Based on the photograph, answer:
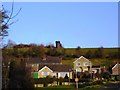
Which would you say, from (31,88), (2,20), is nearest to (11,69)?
(31,88)

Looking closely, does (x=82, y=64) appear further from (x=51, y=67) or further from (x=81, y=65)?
(x=51, y=67)

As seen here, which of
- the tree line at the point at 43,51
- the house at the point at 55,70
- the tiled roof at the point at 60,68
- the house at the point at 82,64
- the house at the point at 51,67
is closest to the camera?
the tree line at the point at 43,51

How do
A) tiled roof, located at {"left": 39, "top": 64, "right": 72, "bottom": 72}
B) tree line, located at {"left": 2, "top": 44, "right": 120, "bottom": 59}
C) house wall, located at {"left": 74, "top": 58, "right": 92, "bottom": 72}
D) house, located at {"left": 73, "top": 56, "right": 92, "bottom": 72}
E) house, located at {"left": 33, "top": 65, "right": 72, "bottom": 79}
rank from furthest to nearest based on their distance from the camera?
house wall, located at {"left": 74, "top": 58, "right": 92, "bottom": 72} → house, located at {"left": 73, "top": 56, "right": 92, "bottom": 72} → tiled roof, located at {"left": 39, "top": 64, "right": 72, "bottom": 72} → house, located at {"left": 33, "top": 65, "right": 72, "bottom": 79} → tree line, located at {"left": 2, "top": 44, "right": 120, "bottom": 59}

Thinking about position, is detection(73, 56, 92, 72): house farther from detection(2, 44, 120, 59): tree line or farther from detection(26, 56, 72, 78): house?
detection(26, 56, 72, 78): house

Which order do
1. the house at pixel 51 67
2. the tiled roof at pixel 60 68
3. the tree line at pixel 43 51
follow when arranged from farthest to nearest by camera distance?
the tiled roof at pixel 60 68 < the house at pixel 51 67 < the tree line at pixel 43 51

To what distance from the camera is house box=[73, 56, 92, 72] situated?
34.6 m

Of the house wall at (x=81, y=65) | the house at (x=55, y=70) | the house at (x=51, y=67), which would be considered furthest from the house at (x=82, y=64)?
the house at (x=55, y=70)

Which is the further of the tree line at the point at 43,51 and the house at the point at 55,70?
the house at the point at 55,70

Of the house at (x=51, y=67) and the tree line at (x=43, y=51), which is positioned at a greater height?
the tree line at (x=43, y=51)

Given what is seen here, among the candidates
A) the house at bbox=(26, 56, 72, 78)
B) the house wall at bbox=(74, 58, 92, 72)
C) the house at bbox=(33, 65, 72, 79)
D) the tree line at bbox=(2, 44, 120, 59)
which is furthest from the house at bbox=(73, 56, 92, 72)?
the house at bbox=(33, 65, 72, 79)

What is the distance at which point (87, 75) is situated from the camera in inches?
1153

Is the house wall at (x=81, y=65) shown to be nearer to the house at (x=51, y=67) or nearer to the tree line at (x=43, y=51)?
the tree line at (x=43, y=51)

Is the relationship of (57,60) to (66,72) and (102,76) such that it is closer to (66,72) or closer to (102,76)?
(66,72)

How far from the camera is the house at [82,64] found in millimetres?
34625
